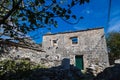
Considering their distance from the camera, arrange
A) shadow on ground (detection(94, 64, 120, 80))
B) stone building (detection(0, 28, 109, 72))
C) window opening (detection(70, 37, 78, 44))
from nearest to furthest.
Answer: shadow on ground (detection(94, 64, 120, 80)) → stone building (detection(0, 28, 109, 72)) → window opening (detection(70, 37, 78, 44))

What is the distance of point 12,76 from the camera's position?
12.1m

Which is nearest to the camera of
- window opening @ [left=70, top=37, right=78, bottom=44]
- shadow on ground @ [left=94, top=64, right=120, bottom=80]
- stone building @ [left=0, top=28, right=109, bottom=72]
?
shadow on ground @ [left=94, top=64, right=120, bottom=80]

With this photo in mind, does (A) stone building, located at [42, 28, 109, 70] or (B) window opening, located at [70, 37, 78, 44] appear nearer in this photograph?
(A) stone building, located at [42, 28, 109, 70]

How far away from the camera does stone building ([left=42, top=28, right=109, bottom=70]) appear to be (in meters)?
27.5

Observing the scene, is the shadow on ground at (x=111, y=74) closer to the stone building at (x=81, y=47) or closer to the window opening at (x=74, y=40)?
the stone building at (x=81, y=47)

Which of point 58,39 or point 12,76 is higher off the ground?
point 58,39

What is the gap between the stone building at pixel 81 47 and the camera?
27.5 meters

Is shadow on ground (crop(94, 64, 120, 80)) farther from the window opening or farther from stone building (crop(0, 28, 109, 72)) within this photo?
the window opening

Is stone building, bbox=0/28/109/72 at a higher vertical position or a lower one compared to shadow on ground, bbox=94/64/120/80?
higher

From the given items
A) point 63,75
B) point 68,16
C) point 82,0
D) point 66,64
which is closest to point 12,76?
point 63,75

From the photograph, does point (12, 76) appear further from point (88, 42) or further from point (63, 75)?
point (88, 42)

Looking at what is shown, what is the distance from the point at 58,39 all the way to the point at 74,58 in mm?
3796

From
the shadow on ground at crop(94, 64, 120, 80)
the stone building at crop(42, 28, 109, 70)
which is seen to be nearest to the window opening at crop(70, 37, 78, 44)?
the stone building at crop(42, 28, 109, 70)

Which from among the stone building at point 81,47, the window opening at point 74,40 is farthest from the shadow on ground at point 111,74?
the window opening at point 74,40
